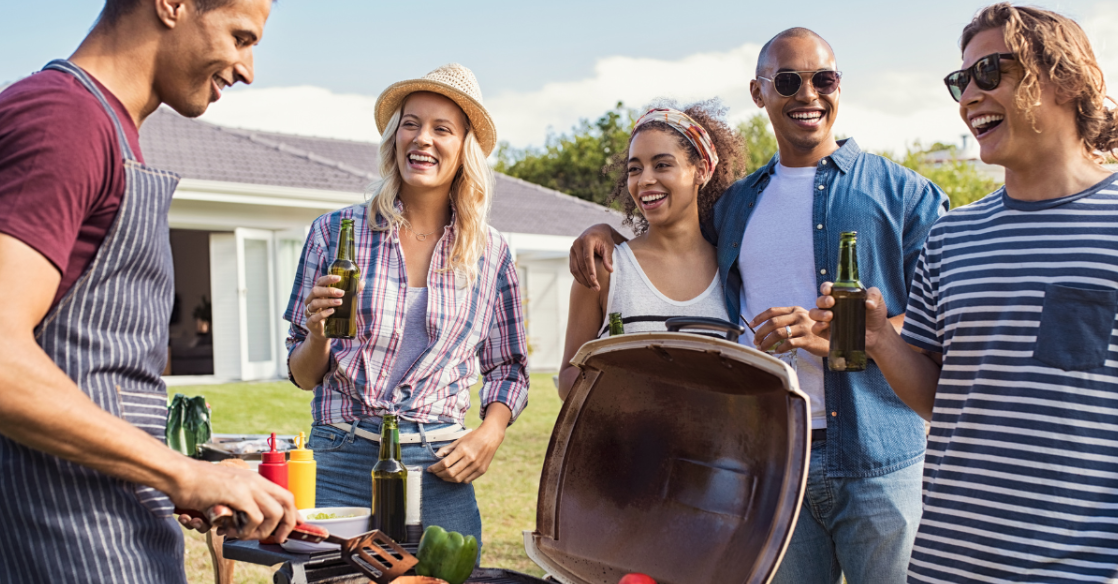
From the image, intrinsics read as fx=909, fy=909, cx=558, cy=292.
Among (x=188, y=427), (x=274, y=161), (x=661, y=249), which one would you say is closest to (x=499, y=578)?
(x=661, y=249)

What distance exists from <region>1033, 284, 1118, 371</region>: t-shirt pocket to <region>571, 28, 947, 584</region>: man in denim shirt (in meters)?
0.59

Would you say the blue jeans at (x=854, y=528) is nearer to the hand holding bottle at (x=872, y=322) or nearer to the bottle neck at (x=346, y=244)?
the hand holding bottle at (x=872, y=322)

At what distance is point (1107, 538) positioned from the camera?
203 cm

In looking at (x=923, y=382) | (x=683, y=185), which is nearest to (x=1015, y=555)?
(x=923, y=382)

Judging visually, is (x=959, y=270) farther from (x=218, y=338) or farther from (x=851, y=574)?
(x=218, y=338)

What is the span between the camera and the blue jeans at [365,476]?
9.55ft

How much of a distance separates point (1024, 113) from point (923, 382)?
0.73m

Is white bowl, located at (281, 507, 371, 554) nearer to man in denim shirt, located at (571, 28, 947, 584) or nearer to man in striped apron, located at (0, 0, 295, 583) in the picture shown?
man in striped apron, located at (0, 0, 295, 583)

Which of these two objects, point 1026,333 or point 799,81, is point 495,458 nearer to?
point 799,81

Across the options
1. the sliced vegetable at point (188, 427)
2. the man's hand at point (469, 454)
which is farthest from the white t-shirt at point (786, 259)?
the sliced vegetable at point (188, 427)

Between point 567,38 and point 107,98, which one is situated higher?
point 567,38

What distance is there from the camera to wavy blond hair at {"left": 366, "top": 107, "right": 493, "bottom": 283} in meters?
3.10

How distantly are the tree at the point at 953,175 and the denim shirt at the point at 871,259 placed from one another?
18.3 m

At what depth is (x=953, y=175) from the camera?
20953mm
